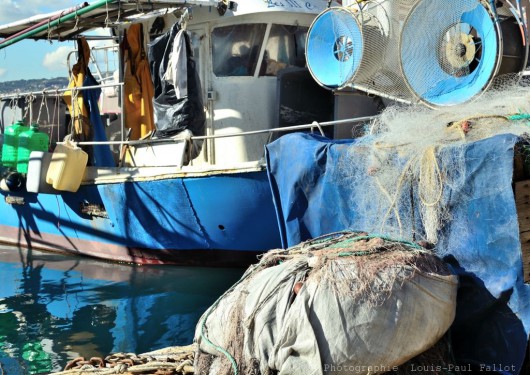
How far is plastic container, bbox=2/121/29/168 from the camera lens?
987cm

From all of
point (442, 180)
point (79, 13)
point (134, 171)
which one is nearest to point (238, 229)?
point (134, 171)

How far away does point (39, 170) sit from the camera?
914 centimetres

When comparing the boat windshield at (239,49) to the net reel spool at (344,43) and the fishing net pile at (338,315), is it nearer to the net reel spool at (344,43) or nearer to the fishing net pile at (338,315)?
the net reel spool at (344,43)

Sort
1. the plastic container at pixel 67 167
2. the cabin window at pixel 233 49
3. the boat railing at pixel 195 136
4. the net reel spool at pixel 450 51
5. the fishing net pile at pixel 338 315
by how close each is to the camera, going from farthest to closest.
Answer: the plastic container at pixel 67 167 < the cabin window at pixel 233 49 < the boat railing at pixel 195 136 < the net reel spool at pixel 450 51 < the fishing net pile at pixel 338 315

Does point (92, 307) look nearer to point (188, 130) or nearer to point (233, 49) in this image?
point (188, 130)

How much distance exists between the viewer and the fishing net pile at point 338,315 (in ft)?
11.5

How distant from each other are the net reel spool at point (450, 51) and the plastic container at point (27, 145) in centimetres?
611

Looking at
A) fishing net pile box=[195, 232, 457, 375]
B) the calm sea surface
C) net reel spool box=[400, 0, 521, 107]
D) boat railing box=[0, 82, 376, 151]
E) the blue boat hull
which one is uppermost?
net reel spool box=[400, 0, 521, 107]

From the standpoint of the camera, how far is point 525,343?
3.82 metres

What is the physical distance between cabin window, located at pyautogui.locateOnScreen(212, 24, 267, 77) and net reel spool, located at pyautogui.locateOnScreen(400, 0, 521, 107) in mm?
3235

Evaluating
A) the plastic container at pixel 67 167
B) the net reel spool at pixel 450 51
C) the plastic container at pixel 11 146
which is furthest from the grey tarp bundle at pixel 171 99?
the net reel spool at pixel 450 51

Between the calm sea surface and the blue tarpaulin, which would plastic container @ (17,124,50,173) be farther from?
the blue tarpaulin

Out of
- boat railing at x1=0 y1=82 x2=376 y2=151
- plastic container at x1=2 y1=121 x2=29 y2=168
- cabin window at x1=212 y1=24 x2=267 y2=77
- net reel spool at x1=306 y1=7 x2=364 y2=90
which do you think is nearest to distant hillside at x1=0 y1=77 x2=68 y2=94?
boat railing at x1=0 y1=82 x2=376 y2=151

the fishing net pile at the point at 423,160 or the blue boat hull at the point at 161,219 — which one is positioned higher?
the fishing net pile at the point at 423,160
